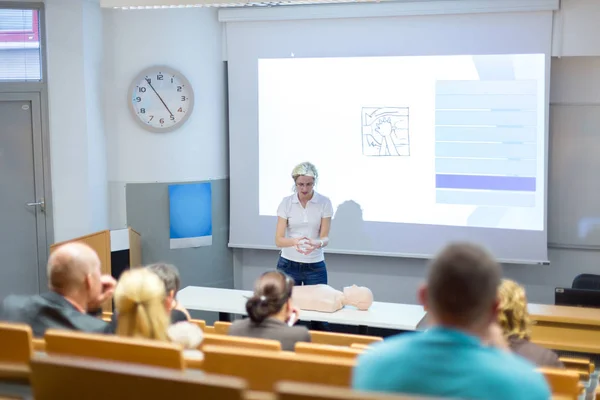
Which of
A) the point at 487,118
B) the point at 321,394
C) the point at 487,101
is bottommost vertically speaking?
the point at 321,394

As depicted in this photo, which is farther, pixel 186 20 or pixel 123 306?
pixel 186 20

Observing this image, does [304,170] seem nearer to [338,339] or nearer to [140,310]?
[338,339]

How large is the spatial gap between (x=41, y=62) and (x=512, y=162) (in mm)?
4267

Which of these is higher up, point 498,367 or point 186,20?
point 186,20

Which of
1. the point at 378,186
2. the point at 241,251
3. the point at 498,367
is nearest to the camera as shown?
the point at 498,367

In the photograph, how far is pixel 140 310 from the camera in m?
2.80

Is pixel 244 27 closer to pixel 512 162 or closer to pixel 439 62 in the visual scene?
pixel 439 62

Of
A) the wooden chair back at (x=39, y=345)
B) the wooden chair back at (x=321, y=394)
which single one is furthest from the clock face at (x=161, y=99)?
the wooden chair back at (x=321, y=394)

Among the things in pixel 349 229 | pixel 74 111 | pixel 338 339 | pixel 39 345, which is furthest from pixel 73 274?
pixel 349 229

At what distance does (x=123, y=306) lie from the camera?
9.25 feet

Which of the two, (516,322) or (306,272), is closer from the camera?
(516,322)

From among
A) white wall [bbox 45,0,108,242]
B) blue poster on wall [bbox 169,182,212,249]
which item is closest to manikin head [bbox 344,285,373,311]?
blue poster on wall [bbox 169,182,212,249]

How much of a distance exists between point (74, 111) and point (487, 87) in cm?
364

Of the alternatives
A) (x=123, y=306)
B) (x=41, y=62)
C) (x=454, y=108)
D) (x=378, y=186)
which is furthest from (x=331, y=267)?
(x=123, y=306)
